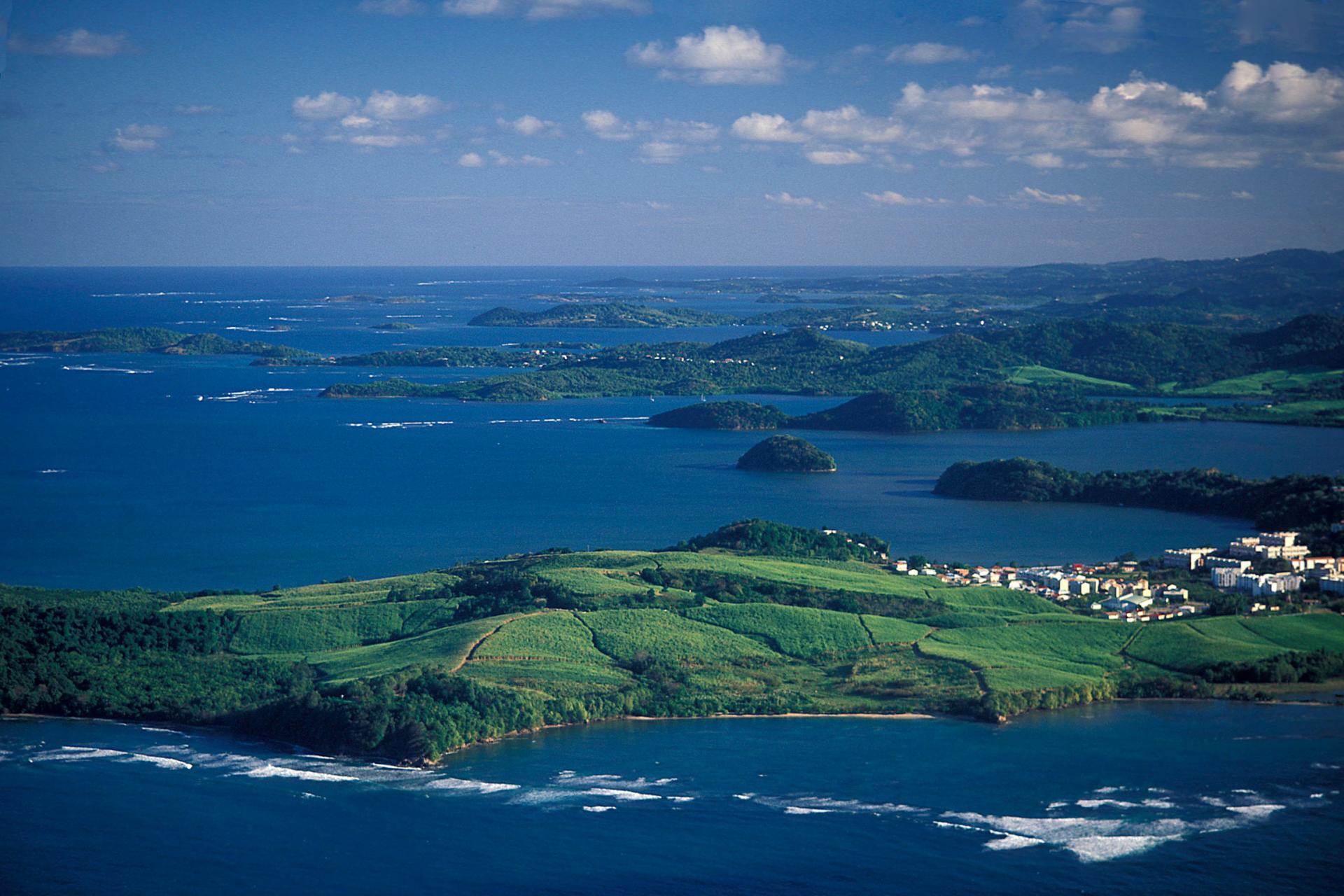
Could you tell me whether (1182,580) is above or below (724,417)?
below

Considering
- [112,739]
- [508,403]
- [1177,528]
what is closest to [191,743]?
[112,739]

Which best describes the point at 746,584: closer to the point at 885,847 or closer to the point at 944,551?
the point at 944,551

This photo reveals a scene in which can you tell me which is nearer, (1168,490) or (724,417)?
(1168,490)

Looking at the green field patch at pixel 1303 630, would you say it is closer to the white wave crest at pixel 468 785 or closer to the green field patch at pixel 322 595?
the white wave crest at pixel 468 785

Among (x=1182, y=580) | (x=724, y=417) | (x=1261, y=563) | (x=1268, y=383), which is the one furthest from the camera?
(x=1268, y=383)

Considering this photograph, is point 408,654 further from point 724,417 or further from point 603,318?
point 603,318

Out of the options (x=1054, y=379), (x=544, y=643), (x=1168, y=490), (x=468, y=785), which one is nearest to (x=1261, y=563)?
(x=1168, y=490)
